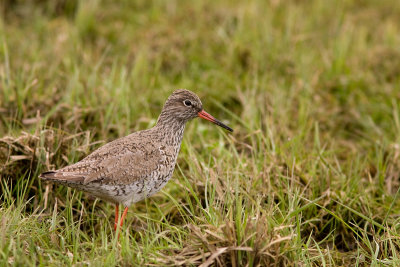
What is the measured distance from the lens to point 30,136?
17.3 feet

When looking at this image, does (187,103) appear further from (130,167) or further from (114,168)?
(114,168)

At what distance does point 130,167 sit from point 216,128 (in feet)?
7.06

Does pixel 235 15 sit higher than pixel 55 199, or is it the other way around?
pixel 235 15

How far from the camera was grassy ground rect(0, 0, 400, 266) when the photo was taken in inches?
171

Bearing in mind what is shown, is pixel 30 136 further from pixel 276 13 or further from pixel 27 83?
pixel 276 13

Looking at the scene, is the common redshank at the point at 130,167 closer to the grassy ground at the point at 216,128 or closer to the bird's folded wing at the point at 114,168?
the bird's folded wing at the point at 114,168

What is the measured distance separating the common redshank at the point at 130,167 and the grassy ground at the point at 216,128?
0.25 meters

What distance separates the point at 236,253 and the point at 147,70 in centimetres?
416

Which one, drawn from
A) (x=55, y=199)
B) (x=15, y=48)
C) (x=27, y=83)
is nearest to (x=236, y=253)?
(x=55, y=199)

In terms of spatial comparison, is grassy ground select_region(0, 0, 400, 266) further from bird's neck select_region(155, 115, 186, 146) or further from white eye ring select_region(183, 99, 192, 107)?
white eye ring select_region(183, 99, 192, 107)

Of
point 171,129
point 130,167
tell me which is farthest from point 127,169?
point 171,129

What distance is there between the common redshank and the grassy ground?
25cm

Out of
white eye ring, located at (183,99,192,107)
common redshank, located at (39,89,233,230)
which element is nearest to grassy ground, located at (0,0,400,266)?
common redshank, located at (39,89,233,230)

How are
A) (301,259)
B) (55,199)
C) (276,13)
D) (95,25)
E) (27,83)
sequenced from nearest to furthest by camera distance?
(301,259) → (55,199) → (27,83) → (95,25) → (276,13)
